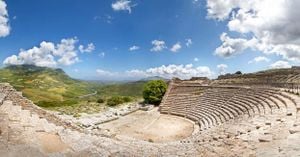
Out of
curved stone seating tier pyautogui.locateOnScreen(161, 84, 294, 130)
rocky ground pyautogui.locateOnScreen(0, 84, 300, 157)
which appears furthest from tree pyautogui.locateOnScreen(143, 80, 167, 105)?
rocky ground pyautogui.locateOnScreen(0, 84, 300, 157)

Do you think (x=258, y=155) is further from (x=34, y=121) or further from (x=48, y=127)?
(x=34, y=121)

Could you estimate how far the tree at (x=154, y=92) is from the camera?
159 feet

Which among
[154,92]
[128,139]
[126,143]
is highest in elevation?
[154,92]

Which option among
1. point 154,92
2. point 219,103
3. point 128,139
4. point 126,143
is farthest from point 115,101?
point 126,143

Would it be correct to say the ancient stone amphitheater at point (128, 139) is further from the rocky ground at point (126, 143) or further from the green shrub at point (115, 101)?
the green shrub at point (115, 101)

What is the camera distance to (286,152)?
11.0 meters

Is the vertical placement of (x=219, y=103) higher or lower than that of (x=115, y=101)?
higher

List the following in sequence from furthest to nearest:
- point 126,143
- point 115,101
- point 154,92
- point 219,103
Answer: point 115,101, point 154,92, point 219,103, point 126,143

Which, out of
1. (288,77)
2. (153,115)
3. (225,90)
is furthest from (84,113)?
(288,77)

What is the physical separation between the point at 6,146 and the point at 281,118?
1368 cm

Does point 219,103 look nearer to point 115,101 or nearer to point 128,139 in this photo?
point 128,139

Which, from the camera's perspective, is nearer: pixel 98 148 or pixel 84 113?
pixel 98 148

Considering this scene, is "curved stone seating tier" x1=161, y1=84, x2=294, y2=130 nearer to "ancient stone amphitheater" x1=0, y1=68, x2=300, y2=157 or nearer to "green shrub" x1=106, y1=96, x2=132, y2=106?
"ancient stone amphitheater" x1=0, y1=68, x2=300, y2=157

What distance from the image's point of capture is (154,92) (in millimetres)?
48375
